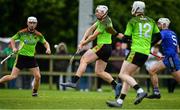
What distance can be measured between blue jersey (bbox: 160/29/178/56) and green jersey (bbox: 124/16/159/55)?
4.38 metres

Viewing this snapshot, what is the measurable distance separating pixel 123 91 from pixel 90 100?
307 cm

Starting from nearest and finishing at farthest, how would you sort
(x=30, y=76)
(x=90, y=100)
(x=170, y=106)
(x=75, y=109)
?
(x=75, y=109)
(x=170, y=106)
(x=90, y=100)
(x=30, y=76)

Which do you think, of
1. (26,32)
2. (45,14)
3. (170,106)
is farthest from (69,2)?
(170,106)

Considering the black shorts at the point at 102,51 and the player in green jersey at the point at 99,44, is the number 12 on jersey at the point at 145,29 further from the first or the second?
the black shorts at the point at 102,51

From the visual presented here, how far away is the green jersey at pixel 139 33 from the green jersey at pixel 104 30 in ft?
8.45

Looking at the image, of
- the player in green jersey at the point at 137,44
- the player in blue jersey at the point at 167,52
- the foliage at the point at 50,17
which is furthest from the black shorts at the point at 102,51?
the foliage at the point at 50,17

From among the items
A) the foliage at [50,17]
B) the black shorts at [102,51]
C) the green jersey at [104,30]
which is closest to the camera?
the green jersey at [104,30]

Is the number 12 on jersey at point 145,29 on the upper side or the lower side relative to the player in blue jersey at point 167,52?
upper

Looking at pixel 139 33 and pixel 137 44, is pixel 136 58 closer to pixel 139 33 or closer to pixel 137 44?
pixel 137 44

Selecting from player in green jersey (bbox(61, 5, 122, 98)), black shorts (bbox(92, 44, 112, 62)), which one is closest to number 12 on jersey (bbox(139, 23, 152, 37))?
player in green jersey (bbox(61, 5, 122, 98))

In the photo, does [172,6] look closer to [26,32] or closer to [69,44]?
[69,44]

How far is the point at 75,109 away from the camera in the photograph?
18031 millimetres

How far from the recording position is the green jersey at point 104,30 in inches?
841

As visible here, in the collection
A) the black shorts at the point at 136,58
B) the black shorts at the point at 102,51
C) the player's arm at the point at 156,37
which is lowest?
the black shorts at the point at 102,51
